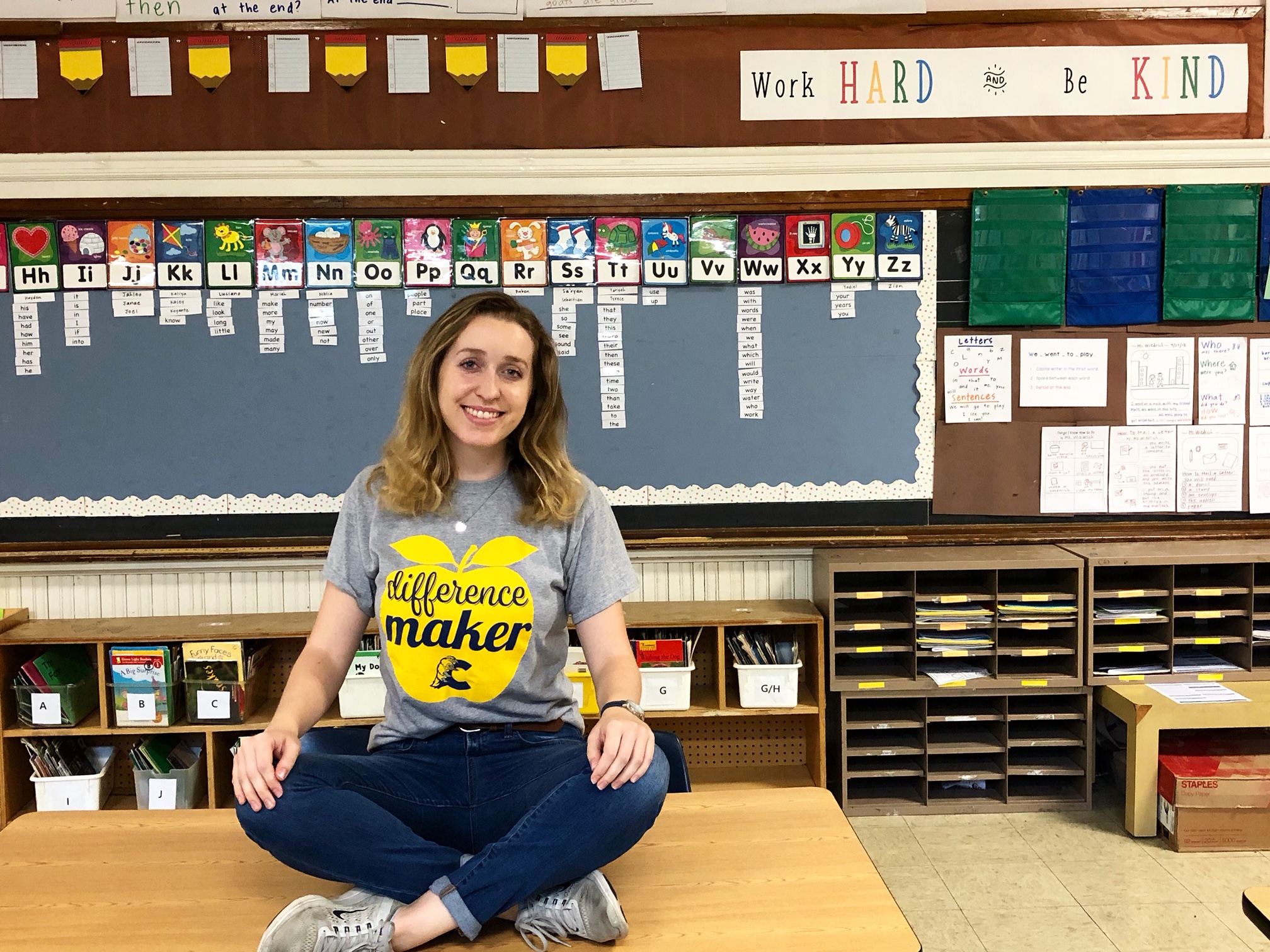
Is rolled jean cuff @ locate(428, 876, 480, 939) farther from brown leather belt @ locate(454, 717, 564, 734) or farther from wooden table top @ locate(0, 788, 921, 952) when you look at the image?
brown leather belt @ locate(454, 717, 564, 734)

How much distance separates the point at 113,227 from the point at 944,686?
307cm

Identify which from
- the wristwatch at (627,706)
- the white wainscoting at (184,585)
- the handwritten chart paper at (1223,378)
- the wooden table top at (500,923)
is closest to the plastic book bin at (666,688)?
the white wainscoting at (184,585)

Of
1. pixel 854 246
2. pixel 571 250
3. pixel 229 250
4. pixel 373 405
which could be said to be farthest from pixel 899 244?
pixel 229 250

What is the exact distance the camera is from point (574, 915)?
1353mm

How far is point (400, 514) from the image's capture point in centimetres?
166

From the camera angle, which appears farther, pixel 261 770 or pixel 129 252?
pixel 129 252

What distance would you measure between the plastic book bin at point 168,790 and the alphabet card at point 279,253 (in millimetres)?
1592

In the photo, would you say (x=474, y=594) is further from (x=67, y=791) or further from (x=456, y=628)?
(x=67, y=791)

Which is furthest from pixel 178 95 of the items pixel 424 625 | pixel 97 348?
pixel 424 625

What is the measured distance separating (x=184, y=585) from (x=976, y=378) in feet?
9.14

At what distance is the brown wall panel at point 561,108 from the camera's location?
321 cm

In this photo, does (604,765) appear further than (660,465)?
No

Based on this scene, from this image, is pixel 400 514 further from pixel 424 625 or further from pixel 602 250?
pixel 602 250

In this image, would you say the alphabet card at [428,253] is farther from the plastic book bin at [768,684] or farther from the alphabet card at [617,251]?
the plastic book bin at [768,684]
